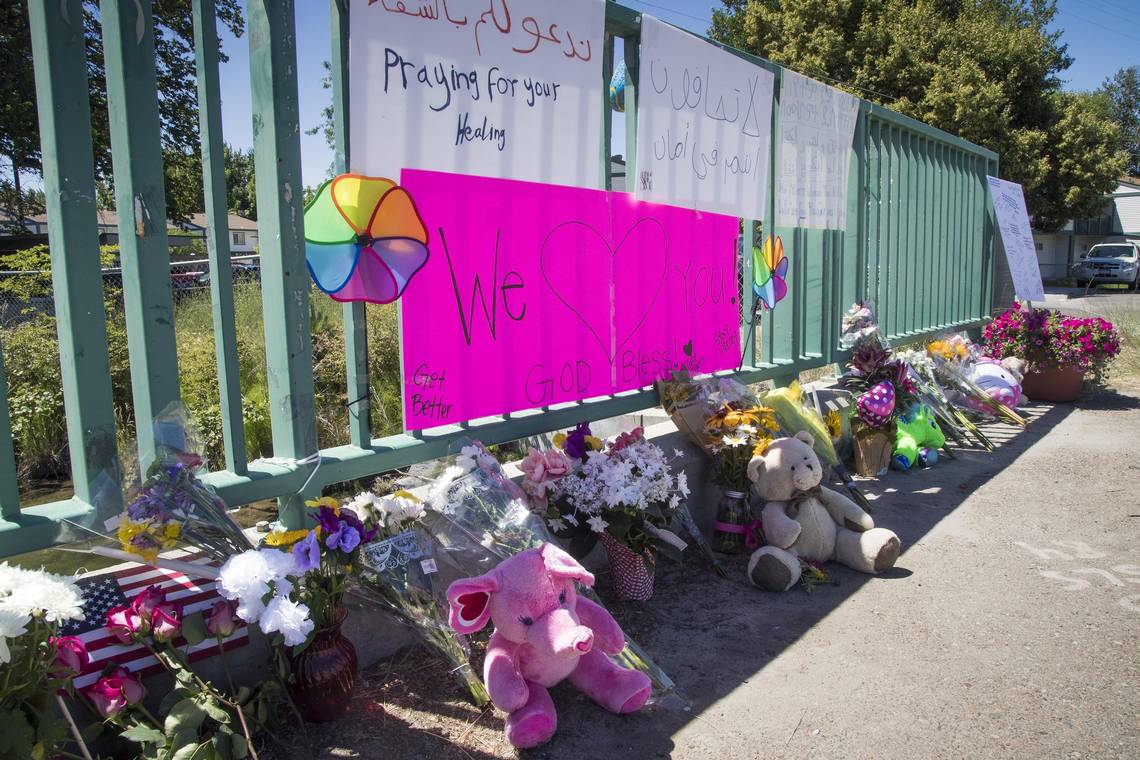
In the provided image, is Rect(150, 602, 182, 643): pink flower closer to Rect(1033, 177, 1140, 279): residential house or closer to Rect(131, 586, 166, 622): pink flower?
Rect(131, 586, 166, 622): pink flower

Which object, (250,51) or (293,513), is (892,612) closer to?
(293,513)

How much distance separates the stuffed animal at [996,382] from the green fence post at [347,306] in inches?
225

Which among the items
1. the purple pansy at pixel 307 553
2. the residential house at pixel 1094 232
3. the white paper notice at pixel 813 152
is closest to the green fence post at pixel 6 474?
the purple pansy at pixel 307 553

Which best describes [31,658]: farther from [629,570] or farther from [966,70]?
[966,70]

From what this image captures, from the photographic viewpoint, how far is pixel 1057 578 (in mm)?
3459

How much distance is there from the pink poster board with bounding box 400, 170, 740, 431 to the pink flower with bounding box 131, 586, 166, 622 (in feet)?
3.55

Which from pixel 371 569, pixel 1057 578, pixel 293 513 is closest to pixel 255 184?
pixel 293 513

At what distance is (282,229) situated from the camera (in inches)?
99.1

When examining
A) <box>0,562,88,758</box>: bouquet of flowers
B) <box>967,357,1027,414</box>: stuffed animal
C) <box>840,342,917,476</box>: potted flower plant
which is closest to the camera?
<box>0,562,88,758</box>: bouquet of flowers

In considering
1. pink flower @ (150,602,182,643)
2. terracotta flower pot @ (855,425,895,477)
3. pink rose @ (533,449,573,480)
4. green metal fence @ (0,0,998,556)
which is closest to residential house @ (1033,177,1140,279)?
terracotta flower pot @ (855,425,895,477)

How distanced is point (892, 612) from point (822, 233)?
304 cm

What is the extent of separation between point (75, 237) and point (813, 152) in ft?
14.4

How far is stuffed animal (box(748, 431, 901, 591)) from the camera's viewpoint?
352 centimetres

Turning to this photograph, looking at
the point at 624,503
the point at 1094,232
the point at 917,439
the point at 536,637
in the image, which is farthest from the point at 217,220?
the point at 1094,232
